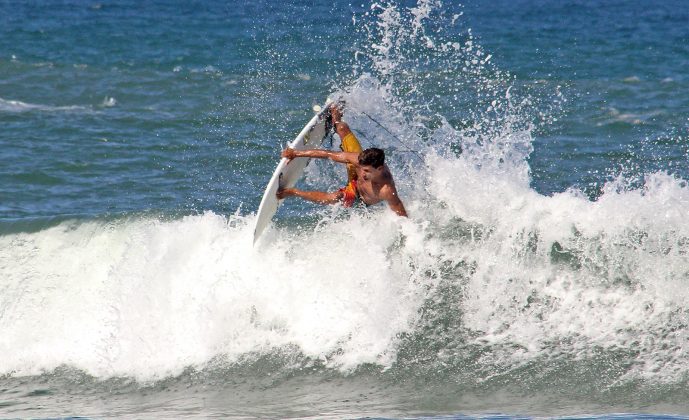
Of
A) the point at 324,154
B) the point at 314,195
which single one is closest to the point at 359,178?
the point at 324,154

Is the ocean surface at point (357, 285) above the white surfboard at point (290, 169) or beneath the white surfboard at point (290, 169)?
beneath

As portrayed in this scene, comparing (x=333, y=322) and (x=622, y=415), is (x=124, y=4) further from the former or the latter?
(x=622, y=415)

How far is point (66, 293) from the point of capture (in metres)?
11.6

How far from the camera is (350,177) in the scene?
10.7 m

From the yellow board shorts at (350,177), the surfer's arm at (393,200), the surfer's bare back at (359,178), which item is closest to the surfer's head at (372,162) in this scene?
the surfer's bare back at (359,178)

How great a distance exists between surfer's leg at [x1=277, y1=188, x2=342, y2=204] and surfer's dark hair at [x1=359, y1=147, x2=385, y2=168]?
818 millimetres

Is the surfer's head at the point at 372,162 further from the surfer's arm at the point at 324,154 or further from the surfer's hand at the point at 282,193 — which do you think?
the surfer's hand at the point at 282,193

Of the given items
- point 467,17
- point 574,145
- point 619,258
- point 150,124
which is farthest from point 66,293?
point 467,17

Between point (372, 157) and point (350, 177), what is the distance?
2.24 ft

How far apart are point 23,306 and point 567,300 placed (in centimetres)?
600

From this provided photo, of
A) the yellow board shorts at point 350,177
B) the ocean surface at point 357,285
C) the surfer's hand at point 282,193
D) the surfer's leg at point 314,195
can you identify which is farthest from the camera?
the surfer's hand at point 282,193

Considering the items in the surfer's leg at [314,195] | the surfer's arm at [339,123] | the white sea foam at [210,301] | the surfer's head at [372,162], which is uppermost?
the surfer's arm at [339,123]

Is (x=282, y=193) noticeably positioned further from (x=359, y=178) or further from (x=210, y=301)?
(x=210, y=301)

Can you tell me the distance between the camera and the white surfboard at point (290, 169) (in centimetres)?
1069
